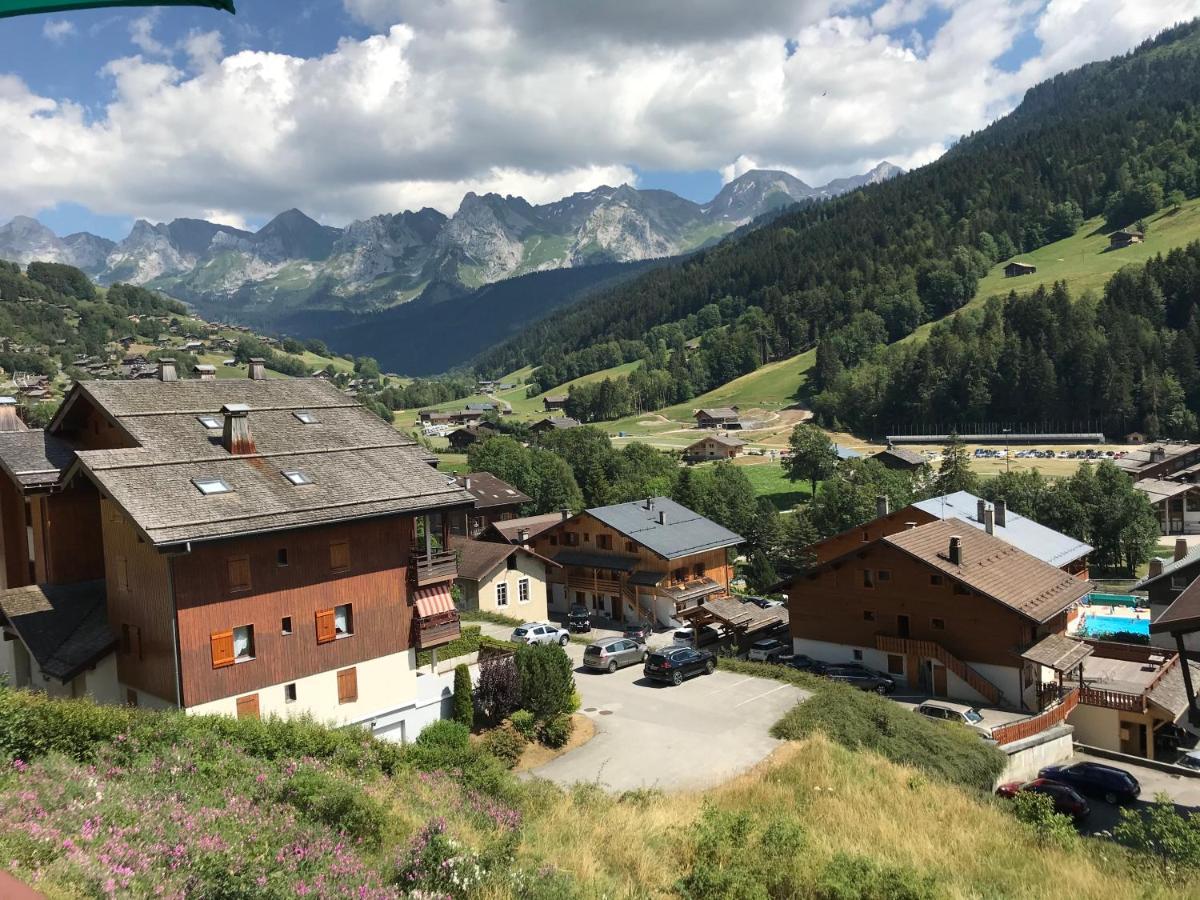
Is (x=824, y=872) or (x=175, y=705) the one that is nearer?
(x=824, y=872)

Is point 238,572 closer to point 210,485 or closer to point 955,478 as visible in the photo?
point 210,485

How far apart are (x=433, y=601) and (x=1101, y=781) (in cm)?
2343

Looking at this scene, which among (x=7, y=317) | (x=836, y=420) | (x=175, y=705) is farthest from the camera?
(x=7, y=317)

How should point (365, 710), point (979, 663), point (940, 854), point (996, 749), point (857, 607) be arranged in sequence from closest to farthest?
point (940, 854)
point (365, 710)
point (996, 749)
point (979, 663)
point (857, 607)

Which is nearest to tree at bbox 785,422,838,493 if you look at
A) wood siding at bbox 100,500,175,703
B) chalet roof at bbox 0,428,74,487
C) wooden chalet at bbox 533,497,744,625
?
wooden chalet at bbox 533,497,744,625

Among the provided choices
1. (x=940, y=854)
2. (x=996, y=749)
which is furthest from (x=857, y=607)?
(x=940, y=854)

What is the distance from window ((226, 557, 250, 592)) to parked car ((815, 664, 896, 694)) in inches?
1034

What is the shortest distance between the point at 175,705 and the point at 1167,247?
9190 inches

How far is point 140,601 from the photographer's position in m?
23.2

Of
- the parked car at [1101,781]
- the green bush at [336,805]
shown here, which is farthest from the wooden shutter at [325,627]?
the parked car at [1101,781]

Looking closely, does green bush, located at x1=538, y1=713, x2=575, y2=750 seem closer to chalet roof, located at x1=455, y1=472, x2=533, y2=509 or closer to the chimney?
the chimney

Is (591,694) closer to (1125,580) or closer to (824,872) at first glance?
(824,872)

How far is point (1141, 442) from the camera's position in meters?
139

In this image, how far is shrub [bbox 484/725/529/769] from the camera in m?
25.7
